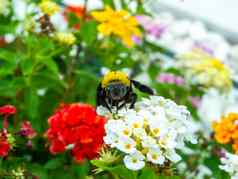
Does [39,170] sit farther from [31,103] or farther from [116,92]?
[116,92]

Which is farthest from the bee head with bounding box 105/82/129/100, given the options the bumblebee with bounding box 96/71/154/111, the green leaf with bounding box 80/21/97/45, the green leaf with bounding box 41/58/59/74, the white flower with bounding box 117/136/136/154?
the green leaf with bounding box 80/21/97/45

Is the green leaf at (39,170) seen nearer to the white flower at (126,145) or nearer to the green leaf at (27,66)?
the green leaf at (27,66)

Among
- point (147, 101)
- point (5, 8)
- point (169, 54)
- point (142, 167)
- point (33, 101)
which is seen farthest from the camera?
point (169, 54)

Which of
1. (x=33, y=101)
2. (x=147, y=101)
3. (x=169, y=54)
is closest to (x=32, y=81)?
(x=33, y=101)

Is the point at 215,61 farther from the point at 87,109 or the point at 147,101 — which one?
the point at 147,101

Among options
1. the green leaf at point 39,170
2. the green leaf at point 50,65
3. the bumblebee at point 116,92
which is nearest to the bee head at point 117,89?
the bumblebee at point 116,92

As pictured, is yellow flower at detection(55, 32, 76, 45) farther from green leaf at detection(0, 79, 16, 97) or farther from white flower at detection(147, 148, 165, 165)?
white flower at detection(147, 148, 165, 165)
